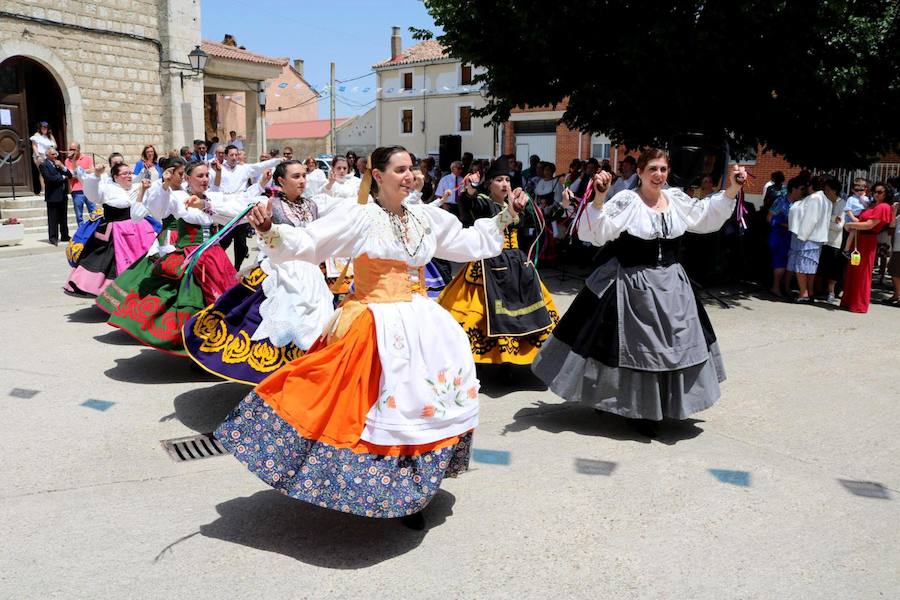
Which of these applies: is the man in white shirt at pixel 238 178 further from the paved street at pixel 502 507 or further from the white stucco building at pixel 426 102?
the white stucco building at pixel 426 102

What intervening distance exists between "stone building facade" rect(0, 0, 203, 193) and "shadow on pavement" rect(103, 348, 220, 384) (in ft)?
40.7

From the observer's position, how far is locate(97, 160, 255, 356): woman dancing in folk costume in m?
5.95

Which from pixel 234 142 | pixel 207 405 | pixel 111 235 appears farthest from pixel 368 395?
pixel 234 142

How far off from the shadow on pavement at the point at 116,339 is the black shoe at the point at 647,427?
14.7 ft

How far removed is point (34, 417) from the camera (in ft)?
16.7

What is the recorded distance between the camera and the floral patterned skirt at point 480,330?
5895 millimetres

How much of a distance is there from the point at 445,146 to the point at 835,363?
30214 millimetres

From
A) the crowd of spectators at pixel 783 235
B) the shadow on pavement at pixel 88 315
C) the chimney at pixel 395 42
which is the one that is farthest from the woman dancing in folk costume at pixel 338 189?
the chimney at pixel 395 42

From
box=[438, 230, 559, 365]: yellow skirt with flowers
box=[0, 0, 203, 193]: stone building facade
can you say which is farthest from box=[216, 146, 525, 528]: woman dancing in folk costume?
box=[0, 0, 203, 193]: stone building facade

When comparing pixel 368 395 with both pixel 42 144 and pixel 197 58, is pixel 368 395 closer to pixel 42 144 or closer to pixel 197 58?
pixel 42 144

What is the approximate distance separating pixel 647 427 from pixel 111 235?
240 inches

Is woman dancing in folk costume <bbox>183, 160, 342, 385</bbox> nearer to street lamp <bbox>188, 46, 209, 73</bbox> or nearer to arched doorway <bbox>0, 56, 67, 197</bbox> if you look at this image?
arched doorway <bbox>0, 56, 67, 197</bbox>

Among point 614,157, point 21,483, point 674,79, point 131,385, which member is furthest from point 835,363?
point 614,157

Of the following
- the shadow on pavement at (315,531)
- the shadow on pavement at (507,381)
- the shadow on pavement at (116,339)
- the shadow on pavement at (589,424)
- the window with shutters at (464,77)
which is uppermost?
the window with shutters at (464,77)
